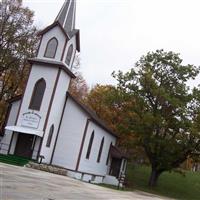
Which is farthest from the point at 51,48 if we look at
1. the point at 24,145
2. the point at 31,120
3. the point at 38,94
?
the point at 24,145

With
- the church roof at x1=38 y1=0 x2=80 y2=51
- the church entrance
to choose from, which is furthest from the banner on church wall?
the church roof at x1=38 y1=0 x2=80 y2=51

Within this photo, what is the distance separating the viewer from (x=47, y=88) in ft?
111

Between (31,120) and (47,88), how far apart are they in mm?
2858

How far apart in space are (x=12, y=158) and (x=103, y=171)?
45.0 feet

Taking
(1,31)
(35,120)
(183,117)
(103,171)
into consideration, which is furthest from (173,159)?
(1,31)

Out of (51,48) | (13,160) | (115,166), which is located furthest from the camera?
(115,166)

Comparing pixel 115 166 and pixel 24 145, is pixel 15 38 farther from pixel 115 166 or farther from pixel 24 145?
pixel 115 166

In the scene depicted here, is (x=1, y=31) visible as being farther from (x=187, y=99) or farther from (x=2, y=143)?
(x=187, y=99)

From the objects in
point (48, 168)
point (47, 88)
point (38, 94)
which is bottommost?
point (48, 168)

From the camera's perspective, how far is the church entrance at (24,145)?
33.8 m

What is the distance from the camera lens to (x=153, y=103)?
45500 mm

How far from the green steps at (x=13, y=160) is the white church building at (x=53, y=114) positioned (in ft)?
4.64

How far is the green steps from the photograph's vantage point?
30.2m

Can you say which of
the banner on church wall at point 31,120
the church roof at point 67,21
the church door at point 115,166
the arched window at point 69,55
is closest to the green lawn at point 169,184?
the church door at point 115,166
